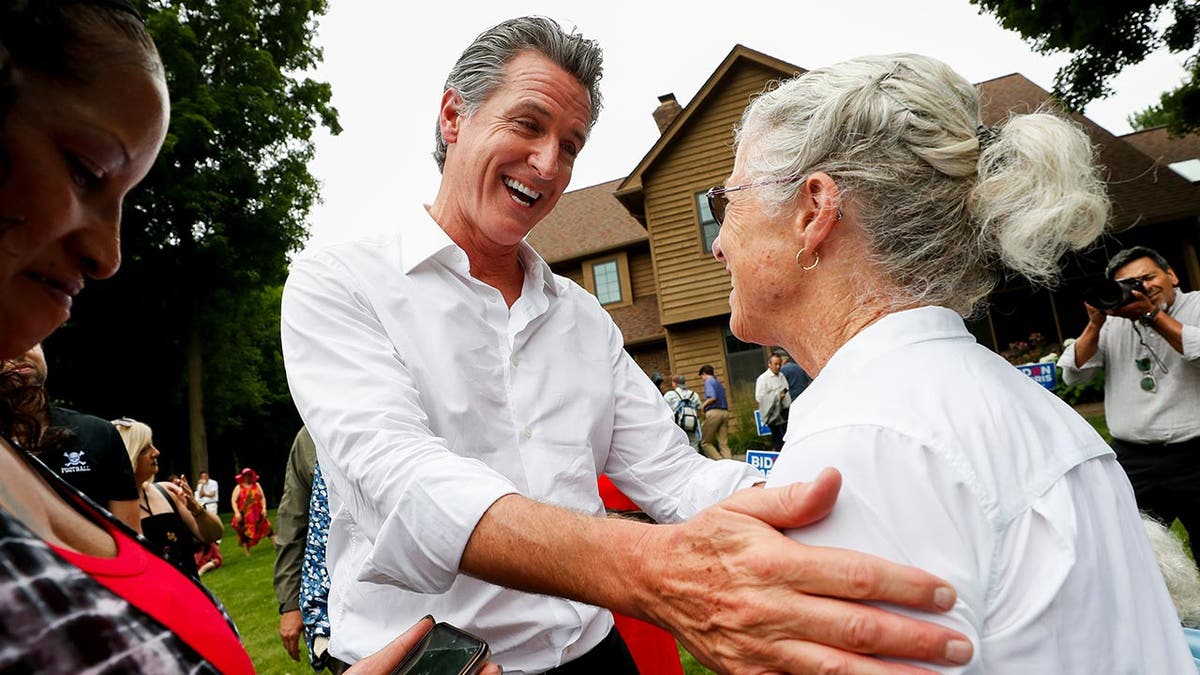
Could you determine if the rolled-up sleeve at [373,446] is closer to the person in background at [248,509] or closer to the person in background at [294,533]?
the person in background at [294,533]

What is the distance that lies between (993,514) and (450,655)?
0.96 m

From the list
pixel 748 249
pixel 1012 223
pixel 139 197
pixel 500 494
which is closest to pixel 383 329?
pixel 500 494

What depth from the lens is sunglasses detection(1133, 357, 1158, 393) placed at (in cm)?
507

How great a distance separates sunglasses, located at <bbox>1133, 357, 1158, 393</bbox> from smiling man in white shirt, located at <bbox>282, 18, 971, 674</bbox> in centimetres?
416

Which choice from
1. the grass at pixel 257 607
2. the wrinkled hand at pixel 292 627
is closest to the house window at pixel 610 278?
the grass at pixel 257 607

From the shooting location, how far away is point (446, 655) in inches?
55.6

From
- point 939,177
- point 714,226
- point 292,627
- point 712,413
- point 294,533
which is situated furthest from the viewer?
point 714,226

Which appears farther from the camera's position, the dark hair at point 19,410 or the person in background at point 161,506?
the person in background at point 161,506

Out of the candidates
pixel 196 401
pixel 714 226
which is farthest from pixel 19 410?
pixel 196 401

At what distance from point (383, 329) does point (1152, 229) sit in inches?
838

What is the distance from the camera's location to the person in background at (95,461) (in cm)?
366

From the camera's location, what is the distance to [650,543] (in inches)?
54.1

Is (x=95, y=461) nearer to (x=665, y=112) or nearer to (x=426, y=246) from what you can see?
(x=426, y=246)

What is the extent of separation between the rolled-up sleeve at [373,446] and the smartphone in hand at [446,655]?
15 cm
